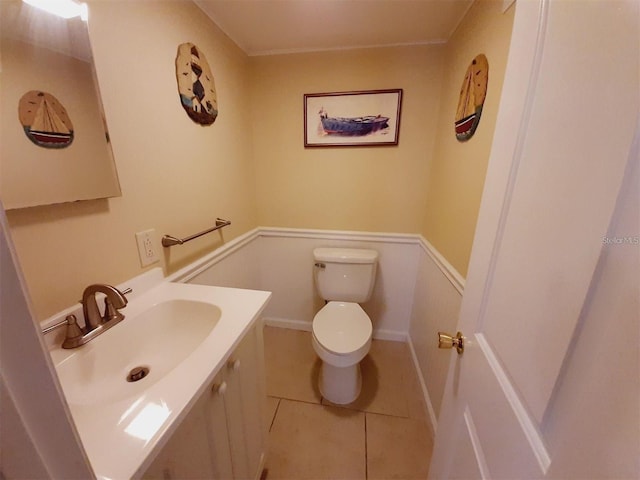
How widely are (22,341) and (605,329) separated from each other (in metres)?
A: 0.58

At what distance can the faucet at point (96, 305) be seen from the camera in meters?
0.70

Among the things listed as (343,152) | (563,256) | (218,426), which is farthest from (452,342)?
(343,152)

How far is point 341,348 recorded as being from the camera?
132cm

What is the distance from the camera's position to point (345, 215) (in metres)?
1.81

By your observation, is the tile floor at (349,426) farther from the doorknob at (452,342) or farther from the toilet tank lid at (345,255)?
the doorknob at (452,342)

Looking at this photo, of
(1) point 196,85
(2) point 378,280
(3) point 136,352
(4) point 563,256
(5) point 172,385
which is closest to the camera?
(4) point 563,256

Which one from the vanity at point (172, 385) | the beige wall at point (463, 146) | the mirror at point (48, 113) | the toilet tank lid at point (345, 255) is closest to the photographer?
the vanity at point (172, 385)

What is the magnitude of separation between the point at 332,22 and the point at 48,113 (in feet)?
4.31

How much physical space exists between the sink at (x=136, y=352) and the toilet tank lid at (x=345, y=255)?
3.20ft

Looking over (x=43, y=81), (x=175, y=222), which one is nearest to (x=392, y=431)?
(x=175, y=222)

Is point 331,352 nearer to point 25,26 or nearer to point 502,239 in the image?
point 502,239

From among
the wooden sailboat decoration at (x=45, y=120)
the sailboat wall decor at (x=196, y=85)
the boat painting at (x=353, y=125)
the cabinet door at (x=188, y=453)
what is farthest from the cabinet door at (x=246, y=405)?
the boat painting at (x=353, y=125)

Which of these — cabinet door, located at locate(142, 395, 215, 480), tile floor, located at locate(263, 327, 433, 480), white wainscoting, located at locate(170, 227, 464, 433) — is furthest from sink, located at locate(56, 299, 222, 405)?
tile floor, located at locate(263, 327, 433, 480)

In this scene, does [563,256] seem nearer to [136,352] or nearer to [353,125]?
[136,352]
